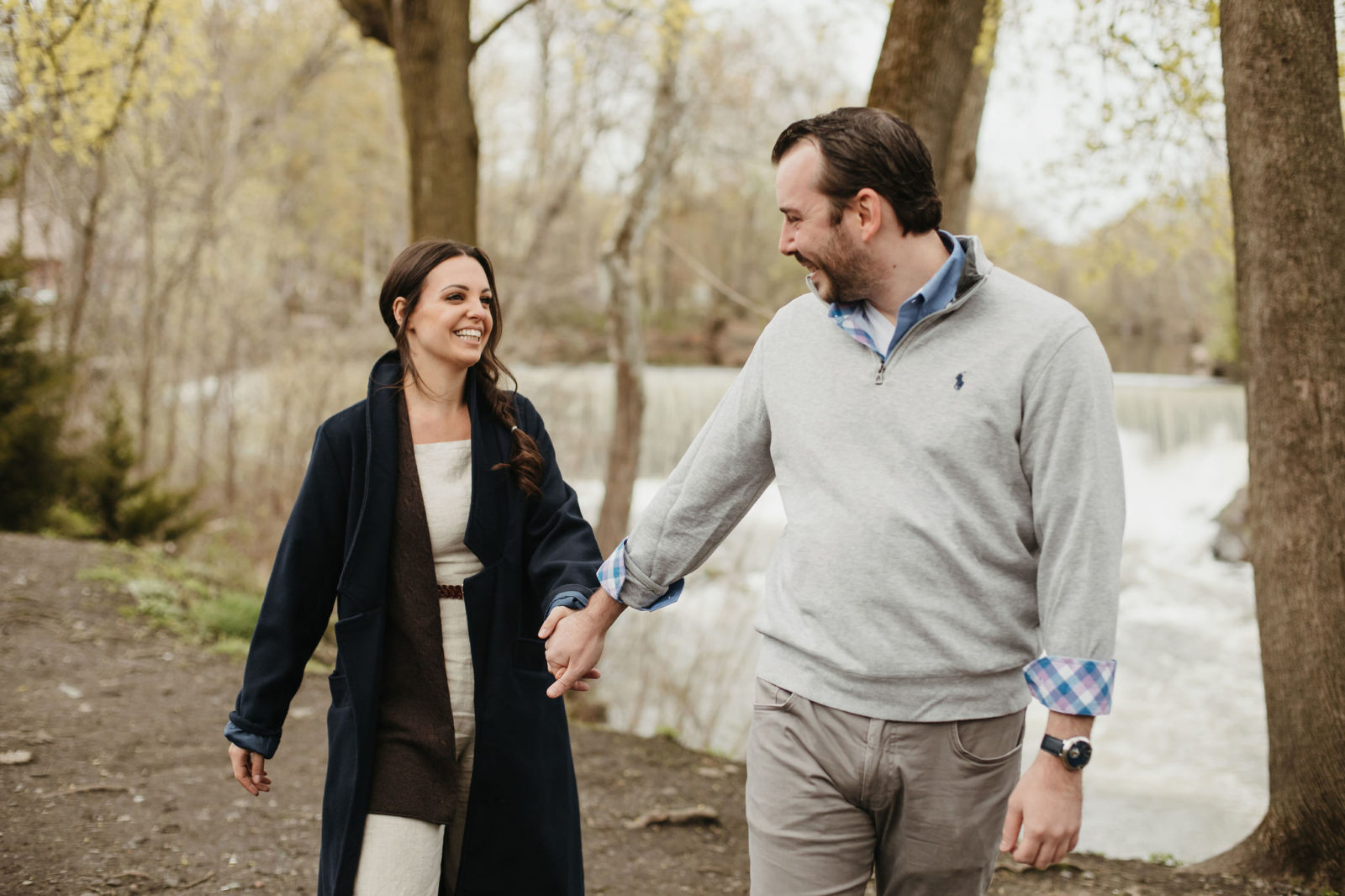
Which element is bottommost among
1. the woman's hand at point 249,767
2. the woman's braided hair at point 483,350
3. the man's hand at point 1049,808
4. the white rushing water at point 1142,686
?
the white rushing water at point 1142,686

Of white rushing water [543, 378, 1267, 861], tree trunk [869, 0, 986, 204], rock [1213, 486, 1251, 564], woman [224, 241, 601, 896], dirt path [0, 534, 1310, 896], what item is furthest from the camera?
rock [1213, 486, 1251, 564]

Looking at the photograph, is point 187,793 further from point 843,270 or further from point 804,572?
point 843,270

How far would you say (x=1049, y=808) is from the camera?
1882 millimetres

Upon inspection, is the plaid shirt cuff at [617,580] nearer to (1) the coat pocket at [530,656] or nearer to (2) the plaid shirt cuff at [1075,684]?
(1) the coat pocket at [530,656]

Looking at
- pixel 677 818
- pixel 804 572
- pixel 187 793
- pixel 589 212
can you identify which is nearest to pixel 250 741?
pixel 804 572

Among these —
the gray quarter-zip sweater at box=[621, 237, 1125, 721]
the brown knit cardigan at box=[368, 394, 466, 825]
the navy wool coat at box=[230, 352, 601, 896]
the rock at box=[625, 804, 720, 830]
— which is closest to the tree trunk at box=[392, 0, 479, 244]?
the rock at box=[625, 804, 720, 830]

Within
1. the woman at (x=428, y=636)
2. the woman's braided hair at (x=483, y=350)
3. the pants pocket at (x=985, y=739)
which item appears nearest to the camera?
the pants pocket at (x=985, y=739)

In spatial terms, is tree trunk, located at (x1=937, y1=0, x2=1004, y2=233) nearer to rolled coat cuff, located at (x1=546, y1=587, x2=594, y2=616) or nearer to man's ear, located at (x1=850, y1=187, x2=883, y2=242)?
man's ear, located at (x1=850, y1=187, x2=883, y2=242)

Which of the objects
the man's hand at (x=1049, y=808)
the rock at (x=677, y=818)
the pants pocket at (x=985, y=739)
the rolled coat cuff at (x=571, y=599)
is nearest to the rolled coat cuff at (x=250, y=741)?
the rolled coat cuff at (x=571, y=599)

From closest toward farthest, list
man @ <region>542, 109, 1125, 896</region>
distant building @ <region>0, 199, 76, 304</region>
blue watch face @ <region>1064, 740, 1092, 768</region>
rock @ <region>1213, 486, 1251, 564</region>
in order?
blue watch face @ <region>1064, 740, 1092, 768</region>
man @ <region>542, 109, 1125, 896</region>
distant building @ <region>0, 199, 76, 304</region>
rock @ <region>1213, 486, 1251, 564</region>

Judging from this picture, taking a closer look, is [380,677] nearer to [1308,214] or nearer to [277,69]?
[1308,214]

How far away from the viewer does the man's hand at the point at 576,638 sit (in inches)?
103

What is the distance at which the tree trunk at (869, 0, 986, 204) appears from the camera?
454 centimetres

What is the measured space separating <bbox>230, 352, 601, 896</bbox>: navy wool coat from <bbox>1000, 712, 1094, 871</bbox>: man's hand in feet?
3.93
